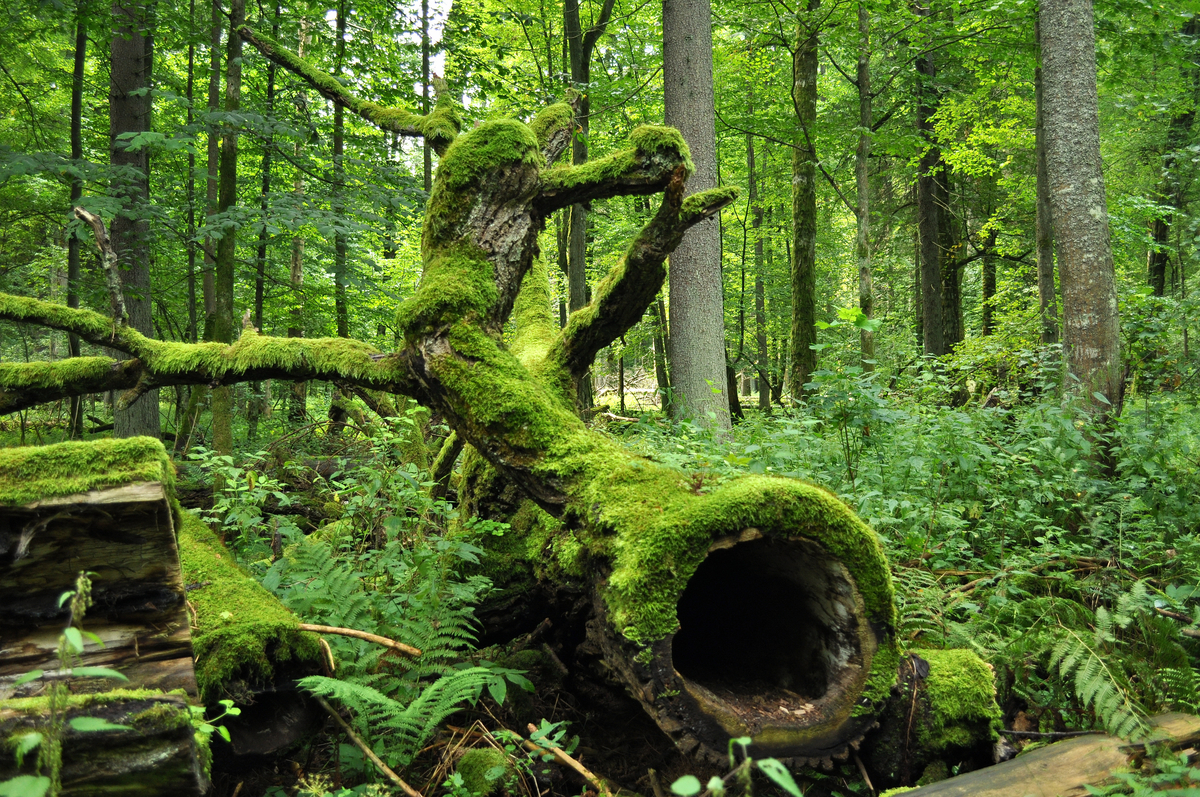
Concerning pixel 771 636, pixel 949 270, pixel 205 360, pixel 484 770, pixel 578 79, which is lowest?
pixel 484 770

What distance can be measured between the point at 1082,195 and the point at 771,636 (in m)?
5.59

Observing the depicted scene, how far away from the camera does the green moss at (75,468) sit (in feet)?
6.37

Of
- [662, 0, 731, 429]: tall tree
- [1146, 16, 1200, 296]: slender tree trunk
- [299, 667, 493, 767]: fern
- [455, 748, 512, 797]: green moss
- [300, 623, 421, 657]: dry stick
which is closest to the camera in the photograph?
[299, 667, 493, 767]: fern

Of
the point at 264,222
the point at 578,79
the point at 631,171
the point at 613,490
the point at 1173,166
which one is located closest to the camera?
the point at 613,490

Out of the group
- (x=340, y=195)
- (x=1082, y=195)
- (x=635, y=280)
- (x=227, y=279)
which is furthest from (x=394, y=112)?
(x=1082, y=195)

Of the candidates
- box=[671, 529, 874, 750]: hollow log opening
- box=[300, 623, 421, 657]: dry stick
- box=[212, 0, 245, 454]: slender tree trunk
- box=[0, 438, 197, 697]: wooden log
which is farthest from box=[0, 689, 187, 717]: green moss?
box=[212, 0, 245, 454]: slender tree trunk

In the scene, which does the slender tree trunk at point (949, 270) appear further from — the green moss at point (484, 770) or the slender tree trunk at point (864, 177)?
the green moss at point (484, 770)

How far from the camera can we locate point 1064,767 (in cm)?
237

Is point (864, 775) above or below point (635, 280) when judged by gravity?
below

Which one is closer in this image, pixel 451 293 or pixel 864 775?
pixel 864 775

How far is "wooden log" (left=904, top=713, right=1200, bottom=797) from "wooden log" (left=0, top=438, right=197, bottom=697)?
271 cm

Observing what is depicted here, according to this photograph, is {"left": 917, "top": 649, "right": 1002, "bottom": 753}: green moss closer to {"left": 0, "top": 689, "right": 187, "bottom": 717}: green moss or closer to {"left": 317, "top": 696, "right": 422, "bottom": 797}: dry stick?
{"left": 317, "top": 696, "right": 422, "bottom": 797}: dry stick

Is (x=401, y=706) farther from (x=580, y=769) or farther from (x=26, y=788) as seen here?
(x=26, y=788)

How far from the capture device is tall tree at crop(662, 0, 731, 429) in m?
7.48
